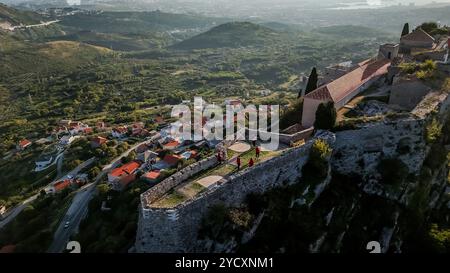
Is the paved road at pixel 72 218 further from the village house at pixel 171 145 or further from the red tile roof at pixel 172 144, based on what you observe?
the red tile roof at pixel 172 144

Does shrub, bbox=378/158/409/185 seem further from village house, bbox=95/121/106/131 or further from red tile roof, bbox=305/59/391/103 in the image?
village house, bbox=95/121/106/131

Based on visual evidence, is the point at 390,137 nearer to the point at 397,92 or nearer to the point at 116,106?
the point at 397,92

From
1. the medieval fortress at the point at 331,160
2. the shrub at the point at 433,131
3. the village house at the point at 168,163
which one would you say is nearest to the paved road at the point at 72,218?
the village house at the point at 168,163

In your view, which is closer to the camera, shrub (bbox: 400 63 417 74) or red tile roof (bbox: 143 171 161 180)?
shrub (bbox: 400 63 417 74)

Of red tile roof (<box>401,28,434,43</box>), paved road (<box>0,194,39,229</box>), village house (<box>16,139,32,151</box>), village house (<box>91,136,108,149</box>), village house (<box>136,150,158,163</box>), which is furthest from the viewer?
village house (<box>16,139,32,151</box>)

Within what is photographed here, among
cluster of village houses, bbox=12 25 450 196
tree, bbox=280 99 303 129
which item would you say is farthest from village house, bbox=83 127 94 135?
tree, bbox=280 99 303 129

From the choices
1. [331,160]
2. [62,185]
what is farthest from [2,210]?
[331,160]
